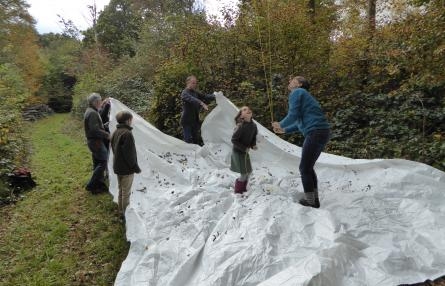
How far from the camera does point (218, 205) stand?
439 centimetres

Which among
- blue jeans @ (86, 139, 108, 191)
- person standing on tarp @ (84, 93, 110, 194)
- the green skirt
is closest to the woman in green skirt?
the green skirt

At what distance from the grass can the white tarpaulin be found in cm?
42

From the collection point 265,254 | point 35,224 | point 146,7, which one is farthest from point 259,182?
point 146,7

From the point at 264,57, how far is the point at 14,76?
13947mm

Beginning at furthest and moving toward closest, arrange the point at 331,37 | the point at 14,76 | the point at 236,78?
the point at 14,76 < the point at 331,37 < the point at 236,78

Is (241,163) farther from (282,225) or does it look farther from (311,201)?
(282,225)

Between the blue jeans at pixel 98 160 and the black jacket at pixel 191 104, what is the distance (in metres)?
1.74

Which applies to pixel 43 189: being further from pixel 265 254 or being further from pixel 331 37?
pixel 331 37

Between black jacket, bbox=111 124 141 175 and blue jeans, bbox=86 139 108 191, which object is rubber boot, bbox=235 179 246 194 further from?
blue jeans, bbox=86 139 108 191

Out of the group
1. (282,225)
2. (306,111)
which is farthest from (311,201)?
(306,111)

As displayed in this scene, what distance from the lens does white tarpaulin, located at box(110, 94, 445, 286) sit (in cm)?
300

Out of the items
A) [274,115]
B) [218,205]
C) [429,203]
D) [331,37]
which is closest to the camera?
[429,203]

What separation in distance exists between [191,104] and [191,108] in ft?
0.32

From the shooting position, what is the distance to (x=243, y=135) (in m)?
4.86
